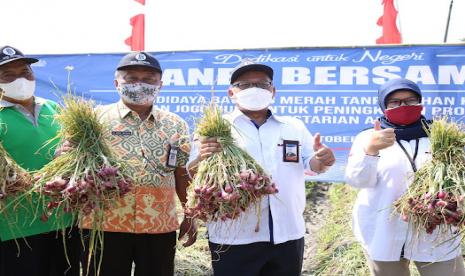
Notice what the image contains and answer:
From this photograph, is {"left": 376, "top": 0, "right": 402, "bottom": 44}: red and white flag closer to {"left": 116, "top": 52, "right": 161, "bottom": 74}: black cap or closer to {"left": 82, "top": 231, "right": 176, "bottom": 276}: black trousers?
{"left": 116, "top": 52, "right": 161, "bottom": 74}: black cap

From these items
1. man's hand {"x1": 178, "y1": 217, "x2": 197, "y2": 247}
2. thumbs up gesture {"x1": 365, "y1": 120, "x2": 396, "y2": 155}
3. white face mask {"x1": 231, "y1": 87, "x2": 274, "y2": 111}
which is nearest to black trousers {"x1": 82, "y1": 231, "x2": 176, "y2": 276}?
man's hand {"x1": 178, "y1": 217, "x2": 197, "y2": 247}

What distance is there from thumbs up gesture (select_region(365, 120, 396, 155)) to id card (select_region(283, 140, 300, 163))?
399mm

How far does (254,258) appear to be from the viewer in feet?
8.24

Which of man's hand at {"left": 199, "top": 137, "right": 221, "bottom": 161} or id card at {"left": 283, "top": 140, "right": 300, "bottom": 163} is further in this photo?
id card at {"left": 283, "top": 140, "right": 300, "bottom": 163}

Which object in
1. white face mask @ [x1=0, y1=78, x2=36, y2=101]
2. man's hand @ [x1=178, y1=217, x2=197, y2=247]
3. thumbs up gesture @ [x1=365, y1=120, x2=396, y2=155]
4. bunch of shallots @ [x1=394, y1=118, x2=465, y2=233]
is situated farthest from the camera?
man's hand @ [x1=178, y1=217, x2=197, y2=247]

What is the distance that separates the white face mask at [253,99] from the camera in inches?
102

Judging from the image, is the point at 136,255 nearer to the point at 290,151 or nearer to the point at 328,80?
the point at 290,151

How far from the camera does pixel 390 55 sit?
4.66 metres

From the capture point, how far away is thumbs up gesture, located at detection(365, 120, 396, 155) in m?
2.38

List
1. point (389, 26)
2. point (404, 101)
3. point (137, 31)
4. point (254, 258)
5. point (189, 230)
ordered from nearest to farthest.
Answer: point (254, 258) → point (404, 101) → point (189, 230) → point (389, 26) → point (137, 31)

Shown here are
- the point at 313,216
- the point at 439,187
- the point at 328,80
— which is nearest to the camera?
the point at 439,187

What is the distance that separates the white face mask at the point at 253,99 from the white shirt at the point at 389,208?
615 mm

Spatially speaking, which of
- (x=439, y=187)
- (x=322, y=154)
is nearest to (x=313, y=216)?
(x=322, y=154)

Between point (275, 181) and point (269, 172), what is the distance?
0.22 ft
